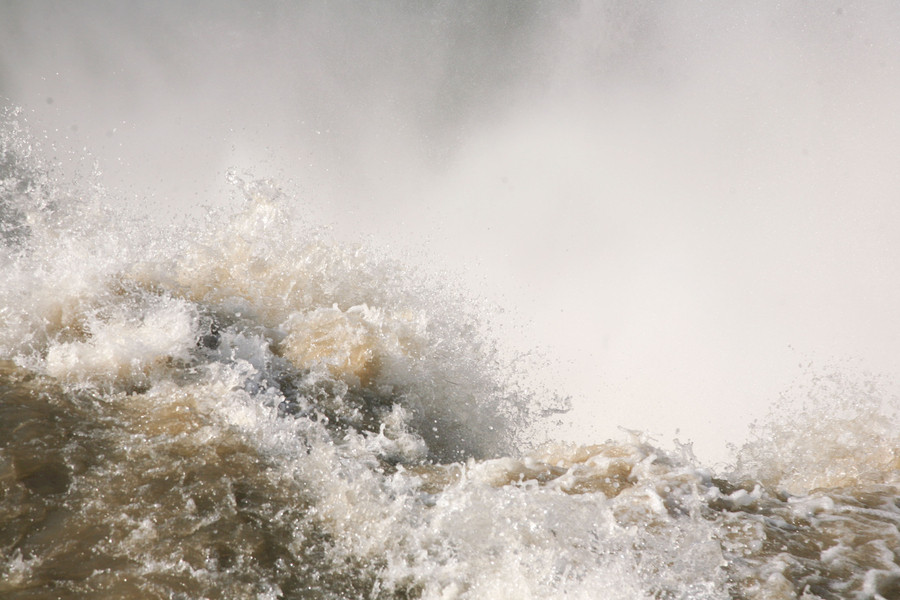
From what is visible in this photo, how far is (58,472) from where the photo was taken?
1388mm

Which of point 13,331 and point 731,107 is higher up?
point 731,107

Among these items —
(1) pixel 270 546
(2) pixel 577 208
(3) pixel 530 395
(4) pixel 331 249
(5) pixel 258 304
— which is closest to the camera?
(1) pixel 270 546

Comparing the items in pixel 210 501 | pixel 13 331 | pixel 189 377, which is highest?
pixel 13 331

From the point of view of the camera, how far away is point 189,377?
6.16 feet

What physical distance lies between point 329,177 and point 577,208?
12.3 feet

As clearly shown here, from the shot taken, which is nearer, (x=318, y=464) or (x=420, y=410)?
(x=318, y=464)

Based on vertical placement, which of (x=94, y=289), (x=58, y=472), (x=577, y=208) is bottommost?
(x=58, y=472)

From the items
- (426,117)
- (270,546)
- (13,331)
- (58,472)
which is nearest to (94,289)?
(13,331)

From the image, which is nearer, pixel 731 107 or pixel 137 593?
pixel 137 593

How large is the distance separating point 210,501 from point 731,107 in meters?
6.96

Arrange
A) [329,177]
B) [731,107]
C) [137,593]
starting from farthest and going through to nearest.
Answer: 1. [329,177]
2. [731,107]
3. [137,593]

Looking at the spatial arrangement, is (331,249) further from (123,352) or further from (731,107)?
(731,107)

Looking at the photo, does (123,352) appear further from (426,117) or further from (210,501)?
(426,117)

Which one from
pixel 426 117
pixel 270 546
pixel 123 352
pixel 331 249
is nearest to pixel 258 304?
pixel 331 249
